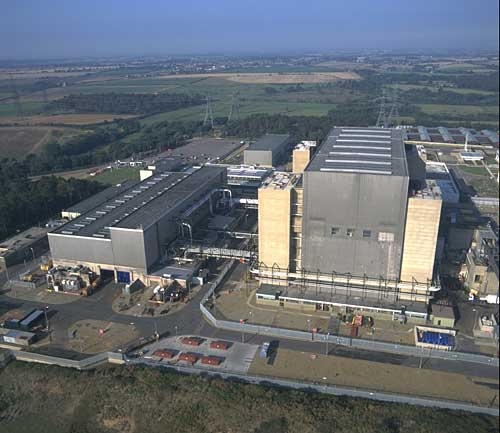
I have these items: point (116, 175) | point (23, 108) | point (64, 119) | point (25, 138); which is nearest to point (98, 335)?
point (116, 175)

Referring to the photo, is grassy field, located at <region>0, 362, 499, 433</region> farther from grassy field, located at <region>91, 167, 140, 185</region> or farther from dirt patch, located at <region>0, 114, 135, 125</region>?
dirt patch, located at <region>0, 114, 135, 125</region>

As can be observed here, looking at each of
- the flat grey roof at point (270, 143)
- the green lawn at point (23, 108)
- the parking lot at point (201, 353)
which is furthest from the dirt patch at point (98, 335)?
the green lawn at point (23, 108)

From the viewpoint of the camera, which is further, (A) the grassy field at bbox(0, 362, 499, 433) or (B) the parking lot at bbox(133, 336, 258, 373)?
(B) the parking lot at bbox(133, 336, 258, 373)

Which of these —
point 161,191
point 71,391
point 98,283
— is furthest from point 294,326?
point 161,191

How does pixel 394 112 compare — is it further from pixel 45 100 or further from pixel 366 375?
pixel 366 375

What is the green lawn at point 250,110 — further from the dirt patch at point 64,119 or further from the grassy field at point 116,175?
the grassy field at point 116,175

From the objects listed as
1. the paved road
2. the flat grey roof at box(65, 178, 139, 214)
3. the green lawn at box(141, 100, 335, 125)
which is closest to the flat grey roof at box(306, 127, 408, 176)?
the paved road

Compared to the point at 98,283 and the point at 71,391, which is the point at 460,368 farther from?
the point at 98,283
